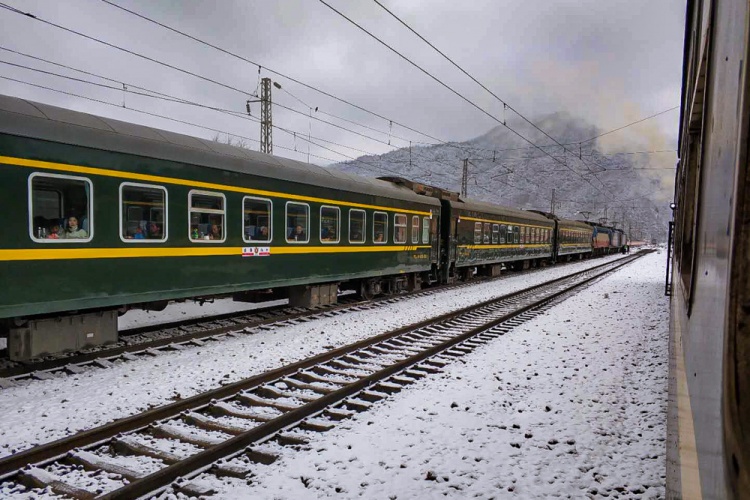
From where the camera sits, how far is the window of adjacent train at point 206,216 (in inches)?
337

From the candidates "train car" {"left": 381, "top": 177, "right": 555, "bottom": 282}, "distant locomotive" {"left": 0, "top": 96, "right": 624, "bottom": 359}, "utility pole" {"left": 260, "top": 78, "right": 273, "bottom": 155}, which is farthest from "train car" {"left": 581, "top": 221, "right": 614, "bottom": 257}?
"distant locomotive" {"left": 0, "top": 96, "right": 624, "bottom": 359}

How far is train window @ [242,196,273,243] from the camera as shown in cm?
959

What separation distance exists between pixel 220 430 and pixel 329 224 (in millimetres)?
7317

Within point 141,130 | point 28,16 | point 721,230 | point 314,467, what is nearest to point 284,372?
point 314,467

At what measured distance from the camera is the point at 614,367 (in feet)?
24.4

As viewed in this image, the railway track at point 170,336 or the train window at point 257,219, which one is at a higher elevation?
the train window at point 257,219

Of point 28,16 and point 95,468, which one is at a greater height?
point 28,16

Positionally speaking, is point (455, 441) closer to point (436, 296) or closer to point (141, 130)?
point (141, 130)

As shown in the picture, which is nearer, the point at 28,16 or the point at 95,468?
the point at 95,468

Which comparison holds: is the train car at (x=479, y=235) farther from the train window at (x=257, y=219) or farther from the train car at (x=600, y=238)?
the train car at (x=600, y=238)

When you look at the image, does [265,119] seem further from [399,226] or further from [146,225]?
[146,225]

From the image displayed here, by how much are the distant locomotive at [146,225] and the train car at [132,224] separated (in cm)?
2

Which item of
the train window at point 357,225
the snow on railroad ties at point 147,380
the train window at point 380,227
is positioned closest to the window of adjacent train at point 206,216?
the snow on railroad ties at point 147,380

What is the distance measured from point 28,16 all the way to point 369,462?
10589 mm
